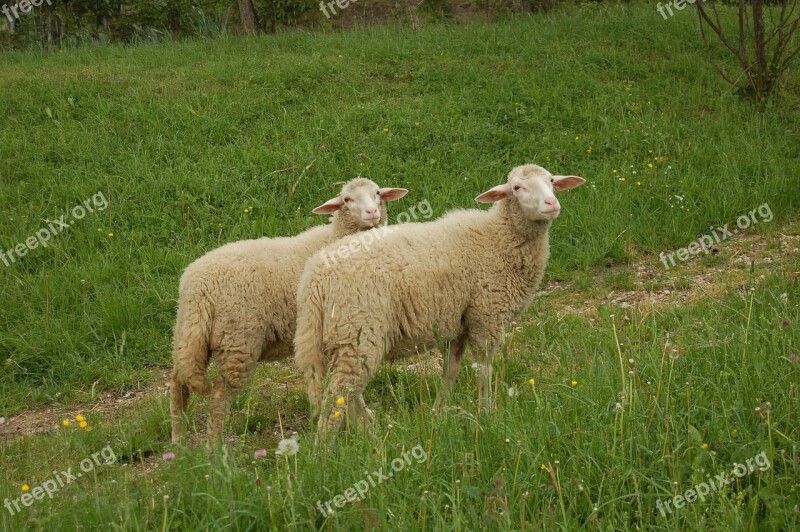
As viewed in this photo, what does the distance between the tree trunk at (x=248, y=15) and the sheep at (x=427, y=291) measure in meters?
10.4

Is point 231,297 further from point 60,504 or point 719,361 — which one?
point 719,361

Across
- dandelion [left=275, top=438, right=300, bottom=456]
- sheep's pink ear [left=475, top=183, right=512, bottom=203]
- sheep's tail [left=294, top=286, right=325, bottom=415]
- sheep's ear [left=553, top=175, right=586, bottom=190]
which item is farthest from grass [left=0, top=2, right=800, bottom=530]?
sheep's pink ear [left=475, top=183, right=512, bottom=203]

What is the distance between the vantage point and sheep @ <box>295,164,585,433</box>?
5.27 meters

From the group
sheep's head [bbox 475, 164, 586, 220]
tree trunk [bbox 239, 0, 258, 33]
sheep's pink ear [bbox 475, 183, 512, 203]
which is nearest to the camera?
sheep's head [bbox 475, 164, 586, 220]

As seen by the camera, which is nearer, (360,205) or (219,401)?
(219,401)

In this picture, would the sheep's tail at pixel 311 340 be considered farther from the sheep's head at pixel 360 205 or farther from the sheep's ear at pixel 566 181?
the sheep's ear at pixel 566 181

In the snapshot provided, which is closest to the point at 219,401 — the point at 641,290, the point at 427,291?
the point at 427,291

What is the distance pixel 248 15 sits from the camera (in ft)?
51.6

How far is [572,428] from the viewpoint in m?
4.05

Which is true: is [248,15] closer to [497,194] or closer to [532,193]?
[497,194]

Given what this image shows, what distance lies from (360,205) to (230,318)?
1.37 metres

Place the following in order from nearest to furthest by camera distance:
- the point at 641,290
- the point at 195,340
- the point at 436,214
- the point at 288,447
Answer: the point at 288,447 → the point at 195,340 → the point at 641,290 → the point at 436,214

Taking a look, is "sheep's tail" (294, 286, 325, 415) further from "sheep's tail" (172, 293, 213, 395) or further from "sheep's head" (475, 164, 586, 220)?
"sheep's head" (475, 164, 586, 220)

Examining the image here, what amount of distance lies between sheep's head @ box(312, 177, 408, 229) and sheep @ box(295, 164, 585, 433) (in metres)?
0.58
